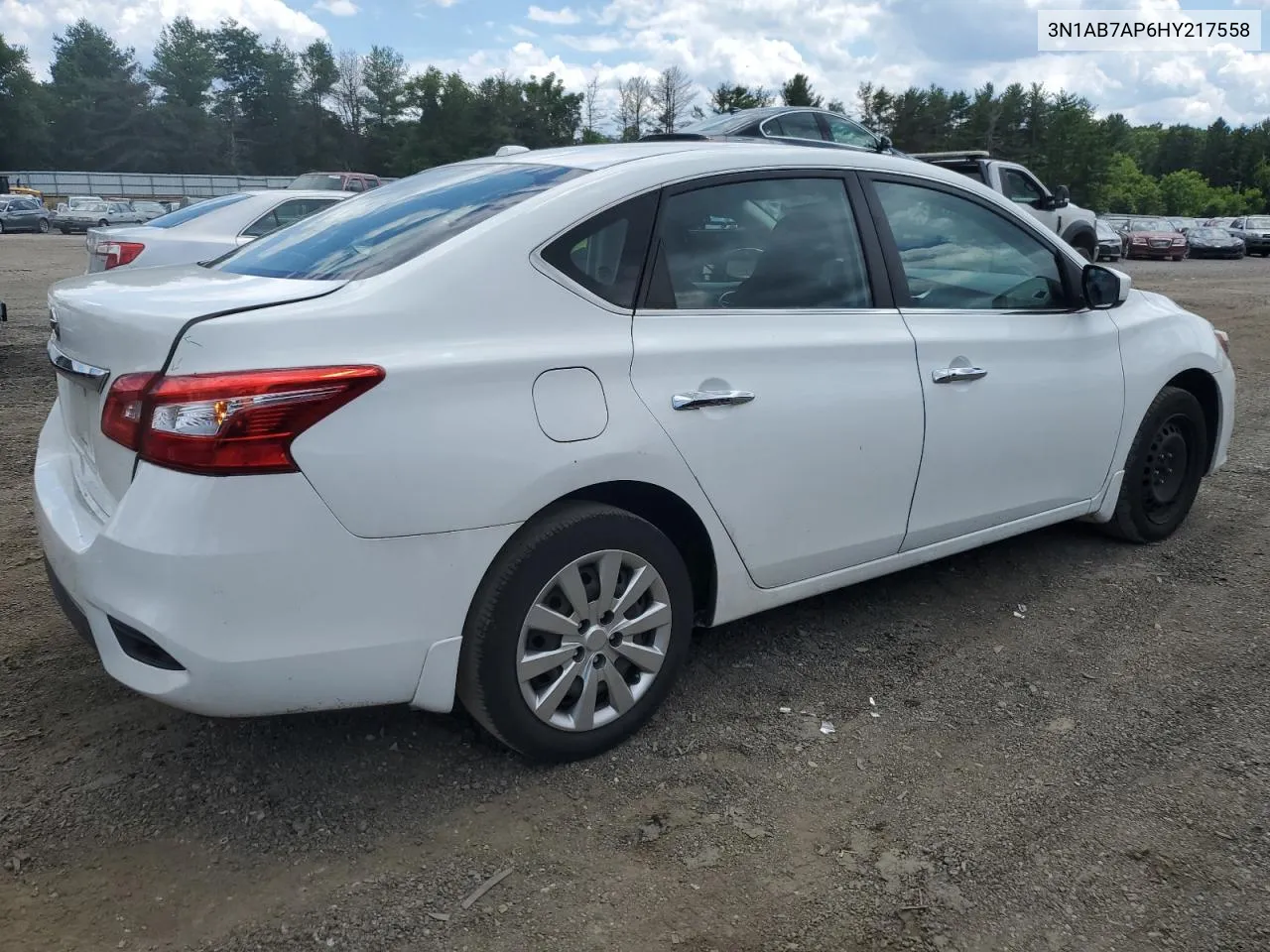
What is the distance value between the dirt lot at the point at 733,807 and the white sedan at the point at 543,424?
0.33m

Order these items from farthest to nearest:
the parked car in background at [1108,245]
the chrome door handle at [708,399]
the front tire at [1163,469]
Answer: the parked car in background at [1108,245]
the front tire at [1163,469]
the chrome door handle at [708,399]

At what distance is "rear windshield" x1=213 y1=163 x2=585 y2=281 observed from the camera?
2.81m

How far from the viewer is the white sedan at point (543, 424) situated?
2.36 meters

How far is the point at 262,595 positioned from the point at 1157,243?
3465 cm

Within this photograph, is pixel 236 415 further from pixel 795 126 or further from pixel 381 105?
pixel 381 105

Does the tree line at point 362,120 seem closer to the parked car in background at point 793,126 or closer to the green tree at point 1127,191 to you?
the green tree at point 1127,191

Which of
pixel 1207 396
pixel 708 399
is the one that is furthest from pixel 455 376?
pixel 1207 396

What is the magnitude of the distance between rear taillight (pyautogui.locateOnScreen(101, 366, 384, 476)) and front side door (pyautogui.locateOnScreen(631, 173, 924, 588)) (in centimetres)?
86

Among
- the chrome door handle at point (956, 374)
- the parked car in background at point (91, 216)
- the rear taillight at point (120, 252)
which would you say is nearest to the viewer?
the chrome door handle at point (956, 374)

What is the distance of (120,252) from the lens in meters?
8.74

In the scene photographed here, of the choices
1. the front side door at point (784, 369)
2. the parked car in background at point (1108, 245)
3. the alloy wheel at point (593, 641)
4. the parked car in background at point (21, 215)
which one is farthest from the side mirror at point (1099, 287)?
the parked car in background at point (21, 215)

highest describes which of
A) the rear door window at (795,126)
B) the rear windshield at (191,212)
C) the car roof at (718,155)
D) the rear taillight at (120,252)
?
the rear door window at (795,126)

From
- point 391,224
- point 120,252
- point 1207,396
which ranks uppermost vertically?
point 391,224

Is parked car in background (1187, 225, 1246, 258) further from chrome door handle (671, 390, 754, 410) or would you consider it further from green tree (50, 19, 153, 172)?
green tree (50, 19, 153, 172)
